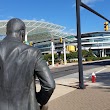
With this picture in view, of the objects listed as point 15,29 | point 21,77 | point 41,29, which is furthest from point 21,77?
point 41,29

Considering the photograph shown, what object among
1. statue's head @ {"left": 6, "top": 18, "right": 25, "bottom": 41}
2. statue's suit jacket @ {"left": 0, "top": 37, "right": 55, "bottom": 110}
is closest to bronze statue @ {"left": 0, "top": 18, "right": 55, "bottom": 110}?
statue's suit jacket @ {"left": 0, "top": 37, "right": 55, "bottom": 110}

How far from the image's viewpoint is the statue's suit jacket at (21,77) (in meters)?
2.43

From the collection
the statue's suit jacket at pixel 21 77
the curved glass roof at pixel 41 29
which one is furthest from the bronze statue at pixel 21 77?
the curved glass roof at pixel 41 29

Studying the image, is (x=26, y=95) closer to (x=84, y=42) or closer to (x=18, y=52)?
(x=18, y=52)

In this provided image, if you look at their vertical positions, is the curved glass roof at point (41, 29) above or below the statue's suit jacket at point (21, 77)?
above

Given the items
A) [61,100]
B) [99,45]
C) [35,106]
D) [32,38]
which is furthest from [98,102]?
[99,45]

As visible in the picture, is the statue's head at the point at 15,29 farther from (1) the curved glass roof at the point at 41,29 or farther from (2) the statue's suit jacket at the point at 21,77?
(1) the curved glass roof at the point at 41,29

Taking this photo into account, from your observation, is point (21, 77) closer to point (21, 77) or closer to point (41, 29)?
point (21, 77)

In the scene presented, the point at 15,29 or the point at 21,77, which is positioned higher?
the point at 15,29

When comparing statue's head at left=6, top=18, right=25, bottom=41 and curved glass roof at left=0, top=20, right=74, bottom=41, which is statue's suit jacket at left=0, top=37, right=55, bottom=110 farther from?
curved glass roof at left=0, top=20, right=74, bottom=41

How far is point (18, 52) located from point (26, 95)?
1.24ft

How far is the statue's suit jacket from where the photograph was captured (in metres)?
2.43

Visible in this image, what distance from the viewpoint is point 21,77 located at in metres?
2.45

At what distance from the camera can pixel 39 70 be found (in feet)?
7.99
